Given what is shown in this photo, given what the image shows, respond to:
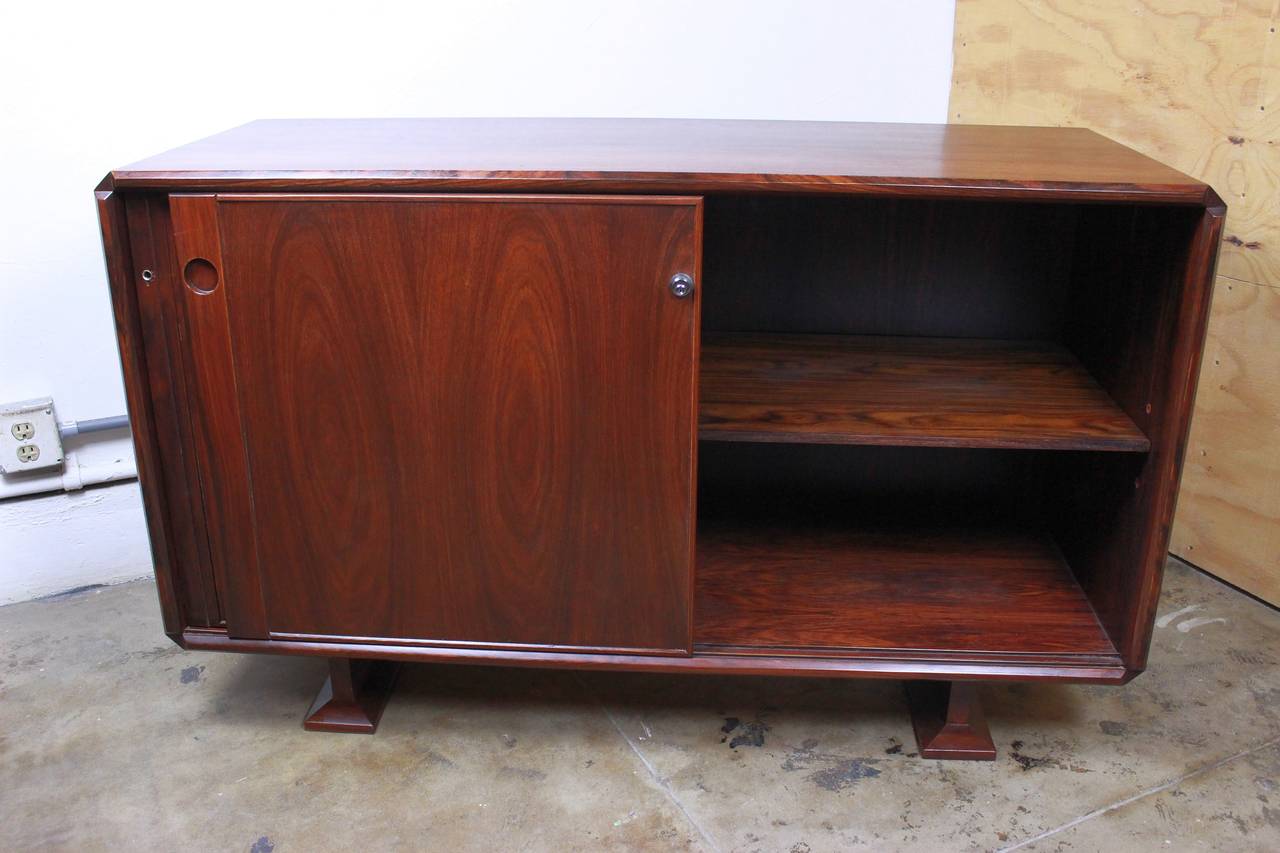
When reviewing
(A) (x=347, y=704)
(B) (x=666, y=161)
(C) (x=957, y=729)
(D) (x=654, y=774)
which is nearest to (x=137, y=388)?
(A) (x=347, y=704)

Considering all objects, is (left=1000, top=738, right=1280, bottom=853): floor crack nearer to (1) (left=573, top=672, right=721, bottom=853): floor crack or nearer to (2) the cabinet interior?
(2) the cabinet interior

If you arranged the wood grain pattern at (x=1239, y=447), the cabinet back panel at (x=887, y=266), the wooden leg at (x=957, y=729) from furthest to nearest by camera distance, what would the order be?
the wood grain pattern at (x=1239, y=447)
the cabinet back panel at (x=887, y=266)
the wooden leg at (x=957, y=729)

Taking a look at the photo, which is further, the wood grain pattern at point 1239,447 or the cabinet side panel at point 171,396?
the wood grain pattern at point 1239,447

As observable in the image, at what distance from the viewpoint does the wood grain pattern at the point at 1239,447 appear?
1.59 m

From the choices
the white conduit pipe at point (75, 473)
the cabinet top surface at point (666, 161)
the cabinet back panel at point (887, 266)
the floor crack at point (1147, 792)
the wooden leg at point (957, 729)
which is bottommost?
the floor crack at point (1147, 792)

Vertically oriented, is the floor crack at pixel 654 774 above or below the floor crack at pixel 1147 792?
below

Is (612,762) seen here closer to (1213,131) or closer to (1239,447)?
(1239,447)

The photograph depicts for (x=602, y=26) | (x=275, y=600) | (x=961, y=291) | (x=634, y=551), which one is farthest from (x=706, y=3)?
(x=275, y=600)

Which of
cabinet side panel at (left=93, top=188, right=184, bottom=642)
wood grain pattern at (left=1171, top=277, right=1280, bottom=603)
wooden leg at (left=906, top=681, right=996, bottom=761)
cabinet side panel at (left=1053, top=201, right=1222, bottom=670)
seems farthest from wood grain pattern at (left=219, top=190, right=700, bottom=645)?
wood grain pattern at (left=1171, top=277, right=1280, bottom=603)

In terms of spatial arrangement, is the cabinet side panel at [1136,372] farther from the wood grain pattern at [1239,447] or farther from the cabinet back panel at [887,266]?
the wood grain pattern at [1239,447]

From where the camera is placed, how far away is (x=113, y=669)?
5.01 ft

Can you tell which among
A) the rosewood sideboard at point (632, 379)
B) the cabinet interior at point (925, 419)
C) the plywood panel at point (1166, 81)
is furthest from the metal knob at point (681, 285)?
the plywood panel at point (1166, 81)

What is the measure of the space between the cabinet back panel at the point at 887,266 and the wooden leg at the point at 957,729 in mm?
482

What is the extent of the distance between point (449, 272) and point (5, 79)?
2.81 ft
